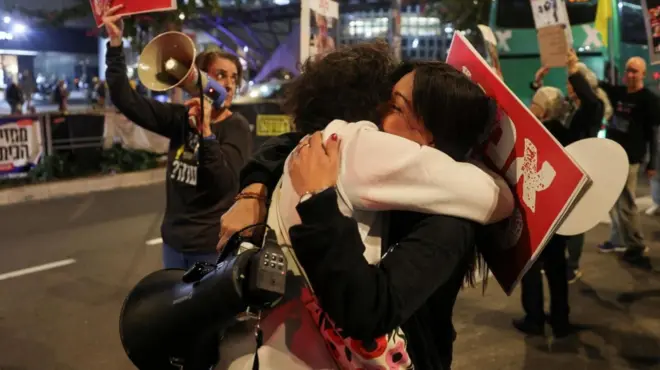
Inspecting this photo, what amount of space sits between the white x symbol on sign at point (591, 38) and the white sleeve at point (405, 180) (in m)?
11.4

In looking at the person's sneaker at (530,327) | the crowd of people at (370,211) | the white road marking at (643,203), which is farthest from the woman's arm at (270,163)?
the white road marking at (643,203)

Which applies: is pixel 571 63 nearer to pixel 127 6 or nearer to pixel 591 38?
pixel 127 6

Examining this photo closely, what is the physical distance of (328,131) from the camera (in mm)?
1483

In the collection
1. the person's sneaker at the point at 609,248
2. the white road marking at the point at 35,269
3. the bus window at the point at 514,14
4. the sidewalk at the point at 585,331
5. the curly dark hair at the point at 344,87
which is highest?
the bus window at the point at 514,14

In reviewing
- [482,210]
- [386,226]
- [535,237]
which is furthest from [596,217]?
[386,226]

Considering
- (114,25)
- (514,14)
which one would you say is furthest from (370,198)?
(514,14)

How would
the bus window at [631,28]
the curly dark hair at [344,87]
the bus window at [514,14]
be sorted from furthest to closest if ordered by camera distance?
the bus window at [514,14]
the bus window at [631,28]
the curly dark hair at [344,87]

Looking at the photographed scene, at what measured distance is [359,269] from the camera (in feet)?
4.32

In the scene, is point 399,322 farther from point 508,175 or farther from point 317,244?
point 508,175

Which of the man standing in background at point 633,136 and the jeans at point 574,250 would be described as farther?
the man standing in background at point 633,136

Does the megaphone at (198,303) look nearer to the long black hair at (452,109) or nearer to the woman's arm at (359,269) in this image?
the woman's arm at (359,269)

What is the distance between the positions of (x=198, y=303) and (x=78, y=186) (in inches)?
408

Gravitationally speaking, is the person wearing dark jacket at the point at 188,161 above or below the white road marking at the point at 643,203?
above

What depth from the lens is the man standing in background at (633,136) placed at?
6.58 metres
